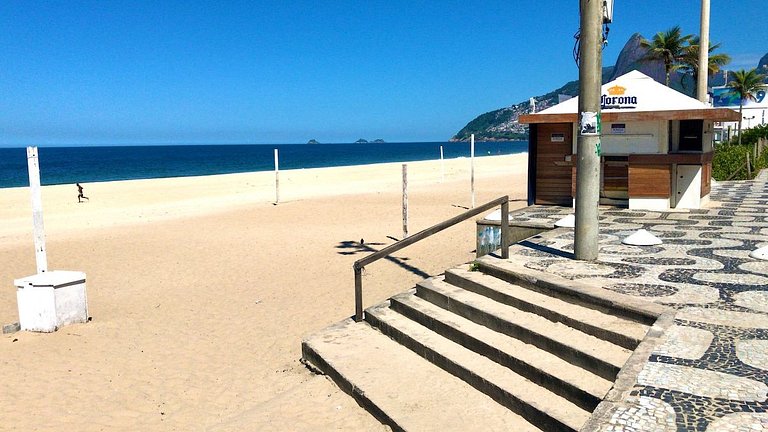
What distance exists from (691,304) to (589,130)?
229 cm

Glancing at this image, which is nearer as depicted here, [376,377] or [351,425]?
[351,425]

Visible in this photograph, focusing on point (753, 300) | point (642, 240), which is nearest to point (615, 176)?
point (642, 240)

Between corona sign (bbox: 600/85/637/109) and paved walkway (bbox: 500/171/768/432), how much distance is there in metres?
2.03

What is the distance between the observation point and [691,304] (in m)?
5.08

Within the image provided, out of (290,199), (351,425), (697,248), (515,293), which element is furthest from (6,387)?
(290,199)

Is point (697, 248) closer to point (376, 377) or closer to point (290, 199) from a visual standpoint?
point (376, 377)

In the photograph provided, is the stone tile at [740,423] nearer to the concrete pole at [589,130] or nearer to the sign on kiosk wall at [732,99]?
the concrete pole at [589,130]

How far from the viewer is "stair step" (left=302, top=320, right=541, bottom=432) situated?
4324 mm

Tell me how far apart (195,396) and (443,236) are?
24.9 feet

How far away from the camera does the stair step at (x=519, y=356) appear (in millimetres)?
4094

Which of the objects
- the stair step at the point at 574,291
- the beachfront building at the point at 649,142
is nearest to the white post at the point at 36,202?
the stair step at the point at 574,291

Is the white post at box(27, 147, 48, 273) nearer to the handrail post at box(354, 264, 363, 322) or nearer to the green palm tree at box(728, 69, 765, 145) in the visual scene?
the handrail post at box(354, 264, 363, 322)

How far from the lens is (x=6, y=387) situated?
18.3ft

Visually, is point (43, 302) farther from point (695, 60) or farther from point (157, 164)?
point (157, 164)
